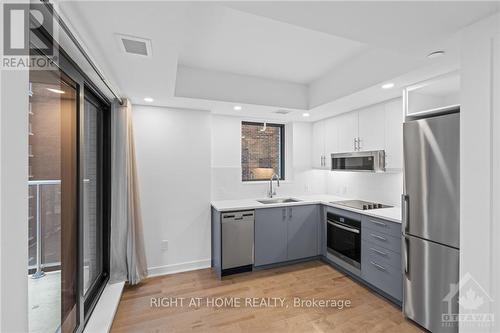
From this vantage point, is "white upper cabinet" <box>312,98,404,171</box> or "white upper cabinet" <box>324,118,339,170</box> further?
"white upper cabinet" <box>324,118,339,170</box>

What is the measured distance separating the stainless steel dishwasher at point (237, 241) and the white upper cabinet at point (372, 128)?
182 centimetres

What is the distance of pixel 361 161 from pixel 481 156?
1.83m

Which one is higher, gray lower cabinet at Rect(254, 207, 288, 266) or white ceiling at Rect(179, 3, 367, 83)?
white ceiling at Rect(179, 3, 367, 83)

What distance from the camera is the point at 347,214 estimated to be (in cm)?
307

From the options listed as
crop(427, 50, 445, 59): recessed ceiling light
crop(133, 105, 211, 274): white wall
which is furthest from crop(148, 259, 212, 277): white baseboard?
crop(427, 50, 445, 59): recessed ceiling light

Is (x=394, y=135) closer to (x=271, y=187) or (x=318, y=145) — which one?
(x=318, y=145)

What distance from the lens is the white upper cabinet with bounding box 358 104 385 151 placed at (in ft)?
9.80

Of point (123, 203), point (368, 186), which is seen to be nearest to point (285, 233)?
point (368, 186)

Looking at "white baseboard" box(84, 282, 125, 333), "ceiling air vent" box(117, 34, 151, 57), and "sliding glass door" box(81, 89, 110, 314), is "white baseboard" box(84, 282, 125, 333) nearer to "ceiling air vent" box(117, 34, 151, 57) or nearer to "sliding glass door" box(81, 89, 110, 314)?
"sliding glass door" box(81, 89, 110, 314)

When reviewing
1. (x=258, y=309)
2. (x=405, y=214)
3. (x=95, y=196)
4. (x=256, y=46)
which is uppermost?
(x=256, y=46)

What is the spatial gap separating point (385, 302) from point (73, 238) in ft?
9.88

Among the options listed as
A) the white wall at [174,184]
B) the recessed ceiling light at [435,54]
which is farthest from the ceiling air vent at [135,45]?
the recessed ceiling light at [435,54]

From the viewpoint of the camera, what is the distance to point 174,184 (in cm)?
323

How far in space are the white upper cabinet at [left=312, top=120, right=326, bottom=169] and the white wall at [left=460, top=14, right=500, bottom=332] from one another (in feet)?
8.40
